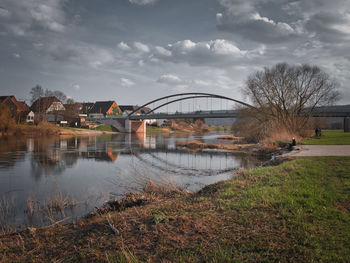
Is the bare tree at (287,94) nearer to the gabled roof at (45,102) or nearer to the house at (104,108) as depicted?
the gabled roof at (45,102)

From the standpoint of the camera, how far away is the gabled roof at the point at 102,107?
9419 centimetres

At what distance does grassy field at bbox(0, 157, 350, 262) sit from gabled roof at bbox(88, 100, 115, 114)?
92515 mm

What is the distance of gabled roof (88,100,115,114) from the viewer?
9419 cm

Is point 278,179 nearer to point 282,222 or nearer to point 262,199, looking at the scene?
point 262,199

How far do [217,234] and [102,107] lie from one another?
96.5 m

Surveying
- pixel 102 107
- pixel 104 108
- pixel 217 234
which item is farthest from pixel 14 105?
pixel 217 234

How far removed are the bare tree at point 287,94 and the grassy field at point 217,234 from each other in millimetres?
24110

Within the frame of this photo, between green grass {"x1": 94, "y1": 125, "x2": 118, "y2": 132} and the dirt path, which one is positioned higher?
green grass {"x1": 94, "y1": 125, "x2": 118, "y2": 132}

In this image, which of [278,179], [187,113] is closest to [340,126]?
[187,113]

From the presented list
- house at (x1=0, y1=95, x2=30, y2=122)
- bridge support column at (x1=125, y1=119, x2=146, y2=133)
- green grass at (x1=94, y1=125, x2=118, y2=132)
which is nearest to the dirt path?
bridge support column at (x1=125, y1=119, x2=146, y2=133)

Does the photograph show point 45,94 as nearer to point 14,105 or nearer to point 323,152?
point 14,105

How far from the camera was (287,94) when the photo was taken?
2822 centimetres

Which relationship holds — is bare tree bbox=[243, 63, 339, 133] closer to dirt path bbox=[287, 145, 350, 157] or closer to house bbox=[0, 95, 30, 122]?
dirt path bbox=[287, 145, 350, 157]

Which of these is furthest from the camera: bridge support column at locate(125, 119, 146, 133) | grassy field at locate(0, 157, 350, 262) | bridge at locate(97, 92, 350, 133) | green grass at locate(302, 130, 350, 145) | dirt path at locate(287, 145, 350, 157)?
bridge support column at locate(125, 119, 146, 133)
